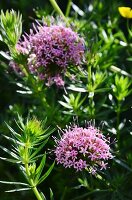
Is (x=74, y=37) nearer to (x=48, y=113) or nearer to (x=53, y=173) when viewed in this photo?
(x=48, y=113)

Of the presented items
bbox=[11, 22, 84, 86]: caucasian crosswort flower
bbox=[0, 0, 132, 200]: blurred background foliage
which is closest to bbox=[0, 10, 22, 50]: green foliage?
bbox=[11, 22, 84, 86]: caucasian crosswort flower

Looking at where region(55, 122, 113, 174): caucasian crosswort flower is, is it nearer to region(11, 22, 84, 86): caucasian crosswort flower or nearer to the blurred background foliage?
the blurred background foliage

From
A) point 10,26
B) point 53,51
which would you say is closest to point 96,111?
point 53,51

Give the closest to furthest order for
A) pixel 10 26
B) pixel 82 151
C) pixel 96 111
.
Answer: pixel 82 151
pixel 10 26
pixel 96 111

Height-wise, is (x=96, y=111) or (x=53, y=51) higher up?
(x=53, y=51)

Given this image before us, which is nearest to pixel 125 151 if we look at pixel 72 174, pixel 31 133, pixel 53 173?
pixel 72 174

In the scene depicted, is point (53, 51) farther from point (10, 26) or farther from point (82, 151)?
point (82, 151)

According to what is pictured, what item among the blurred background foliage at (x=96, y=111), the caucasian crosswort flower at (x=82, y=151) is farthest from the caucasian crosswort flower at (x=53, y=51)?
the caucasian crosswort flower at (x=82, y=151)
